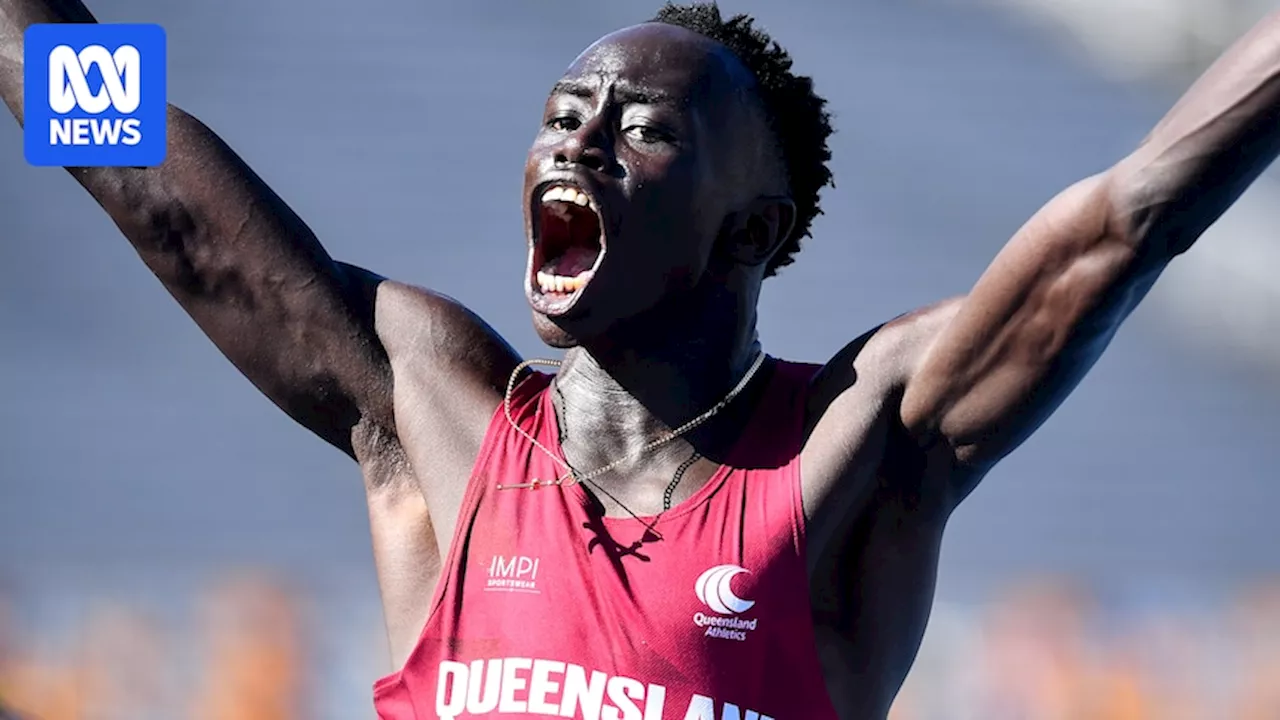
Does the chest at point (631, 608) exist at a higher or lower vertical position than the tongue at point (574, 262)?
lower

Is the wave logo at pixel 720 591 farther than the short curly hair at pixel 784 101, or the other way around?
the short curly hair at pixel 784 101

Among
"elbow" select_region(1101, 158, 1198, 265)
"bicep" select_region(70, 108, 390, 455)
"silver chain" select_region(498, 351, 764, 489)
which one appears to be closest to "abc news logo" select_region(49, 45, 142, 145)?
"bicep" select_region(70, 108, 390, 455)

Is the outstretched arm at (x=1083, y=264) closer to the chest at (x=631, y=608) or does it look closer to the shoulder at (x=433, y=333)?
the chest at (x=631, y=608)

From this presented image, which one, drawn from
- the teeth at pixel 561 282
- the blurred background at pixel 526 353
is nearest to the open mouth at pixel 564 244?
the teeth at pixel 561 282

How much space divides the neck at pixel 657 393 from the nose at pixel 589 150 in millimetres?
237

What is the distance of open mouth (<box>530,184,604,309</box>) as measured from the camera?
263cm

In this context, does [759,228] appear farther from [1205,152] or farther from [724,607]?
[1205,152]

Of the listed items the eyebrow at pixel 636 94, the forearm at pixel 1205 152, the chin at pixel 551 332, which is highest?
the eyebrow at pixel 636 94

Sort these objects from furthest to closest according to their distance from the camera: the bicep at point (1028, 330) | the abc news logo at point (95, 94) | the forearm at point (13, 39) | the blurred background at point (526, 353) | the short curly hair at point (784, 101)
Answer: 1. the blurred background at point (526, 353)
2. the abc news logo at point (95, 94)
3. the forearm at point (13, 39)
4. the short curly hair at point (784, 101)
5. the bicep at point (1028, 330)

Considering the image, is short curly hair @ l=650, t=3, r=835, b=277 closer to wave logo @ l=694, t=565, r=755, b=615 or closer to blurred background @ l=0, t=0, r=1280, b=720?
wave logo @ l=694, t=565, r=755, b=615

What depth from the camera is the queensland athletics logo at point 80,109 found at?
9.66 ft

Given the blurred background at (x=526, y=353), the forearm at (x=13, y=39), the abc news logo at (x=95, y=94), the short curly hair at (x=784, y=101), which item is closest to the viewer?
the short curly hair at (x=784, y=101)

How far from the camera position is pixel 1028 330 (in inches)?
97.8

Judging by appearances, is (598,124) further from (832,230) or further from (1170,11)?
(1170,11)
